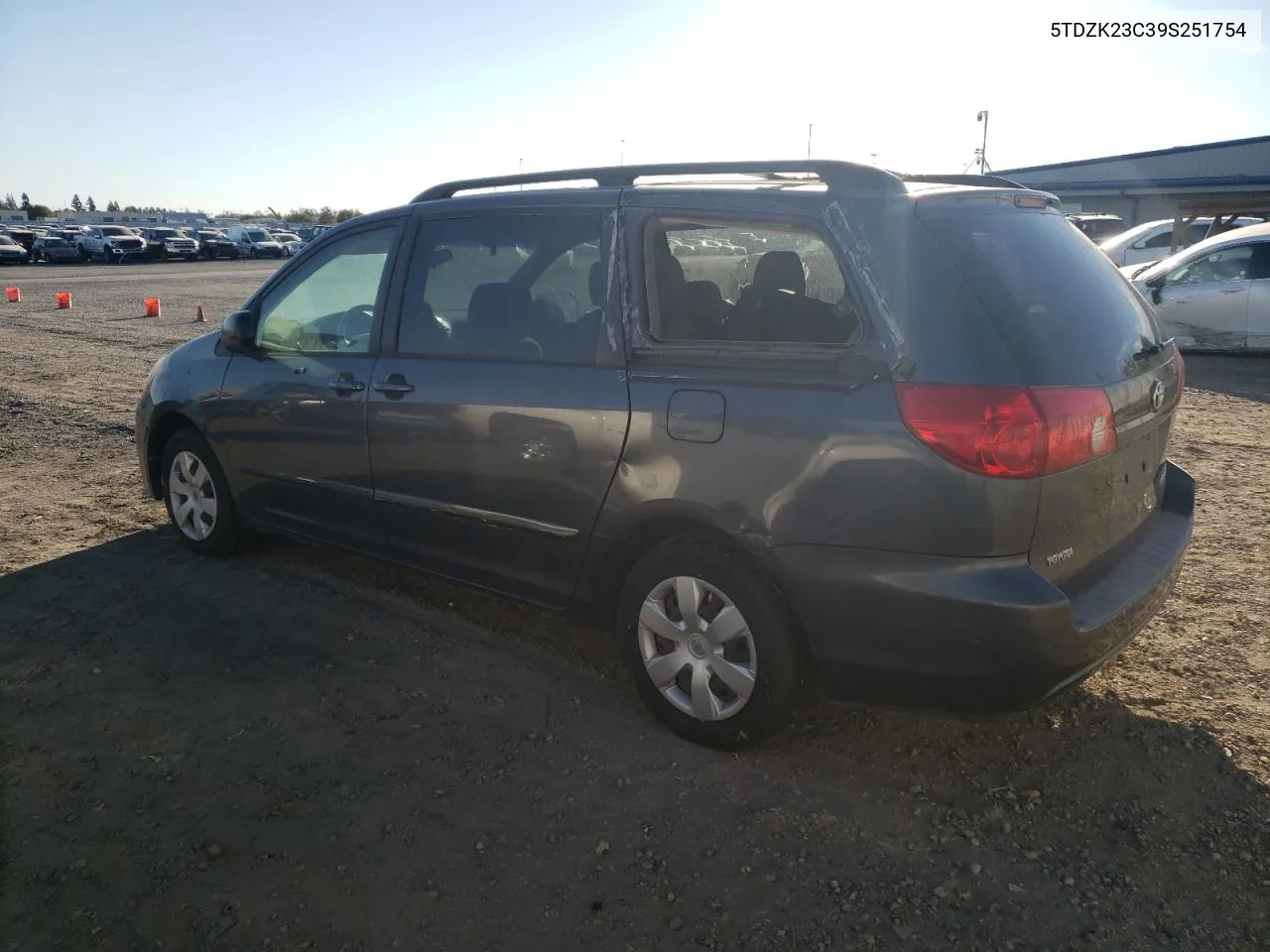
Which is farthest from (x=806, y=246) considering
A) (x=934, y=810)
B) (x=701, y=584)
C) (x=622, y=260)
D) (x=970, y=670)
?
(x=934, y=810)

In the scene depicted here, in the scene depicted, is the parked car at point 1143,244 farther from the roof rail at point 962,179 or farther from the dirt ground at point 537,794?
the roof rail at point 962,179

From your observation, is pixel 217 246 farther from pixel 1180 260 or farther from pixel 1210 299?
pixel 1210 299

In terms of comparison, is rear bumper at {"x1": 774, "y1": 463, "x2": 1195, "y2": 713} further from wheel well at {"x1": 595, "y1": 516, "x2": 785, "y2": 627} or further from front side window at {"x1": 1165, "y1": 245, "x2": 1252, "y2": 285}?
front side window at {"x1": 1165, "y1": 245, "x2": 1252, "y2": 285}

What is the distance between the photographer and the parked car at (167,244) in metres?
47.7

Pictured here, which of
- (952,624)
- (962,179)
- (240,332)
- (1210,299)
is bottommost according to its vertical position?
(952,624)

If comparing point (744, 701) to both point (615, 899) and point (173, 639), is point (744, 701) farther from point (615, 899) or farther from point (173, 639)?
point (173, 639)

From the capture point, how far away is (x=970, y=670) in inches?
114

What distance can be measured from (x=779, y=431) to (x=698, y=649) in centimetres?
82

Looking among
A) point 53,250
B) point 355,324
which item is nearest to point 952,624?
point 355,324

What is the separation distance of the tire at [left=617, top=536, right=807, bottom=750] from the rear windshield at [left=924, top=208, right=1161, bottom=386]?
42.5 inches

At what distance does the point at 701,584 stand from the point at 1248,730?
199cm

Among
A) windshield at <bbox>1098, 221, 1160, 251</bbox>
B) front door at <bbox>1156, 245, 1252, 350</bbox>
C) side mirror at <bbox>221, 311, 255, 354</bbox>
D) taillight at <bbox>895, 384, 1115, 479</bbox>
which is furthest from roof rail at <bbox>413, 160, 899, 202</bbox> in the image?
windshield at <bbox>1098, 221, 1160, 251</bbox>

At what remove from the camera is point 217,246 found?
50062mm

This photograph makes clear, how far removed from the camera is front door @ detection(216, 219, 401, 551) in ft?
14.5
